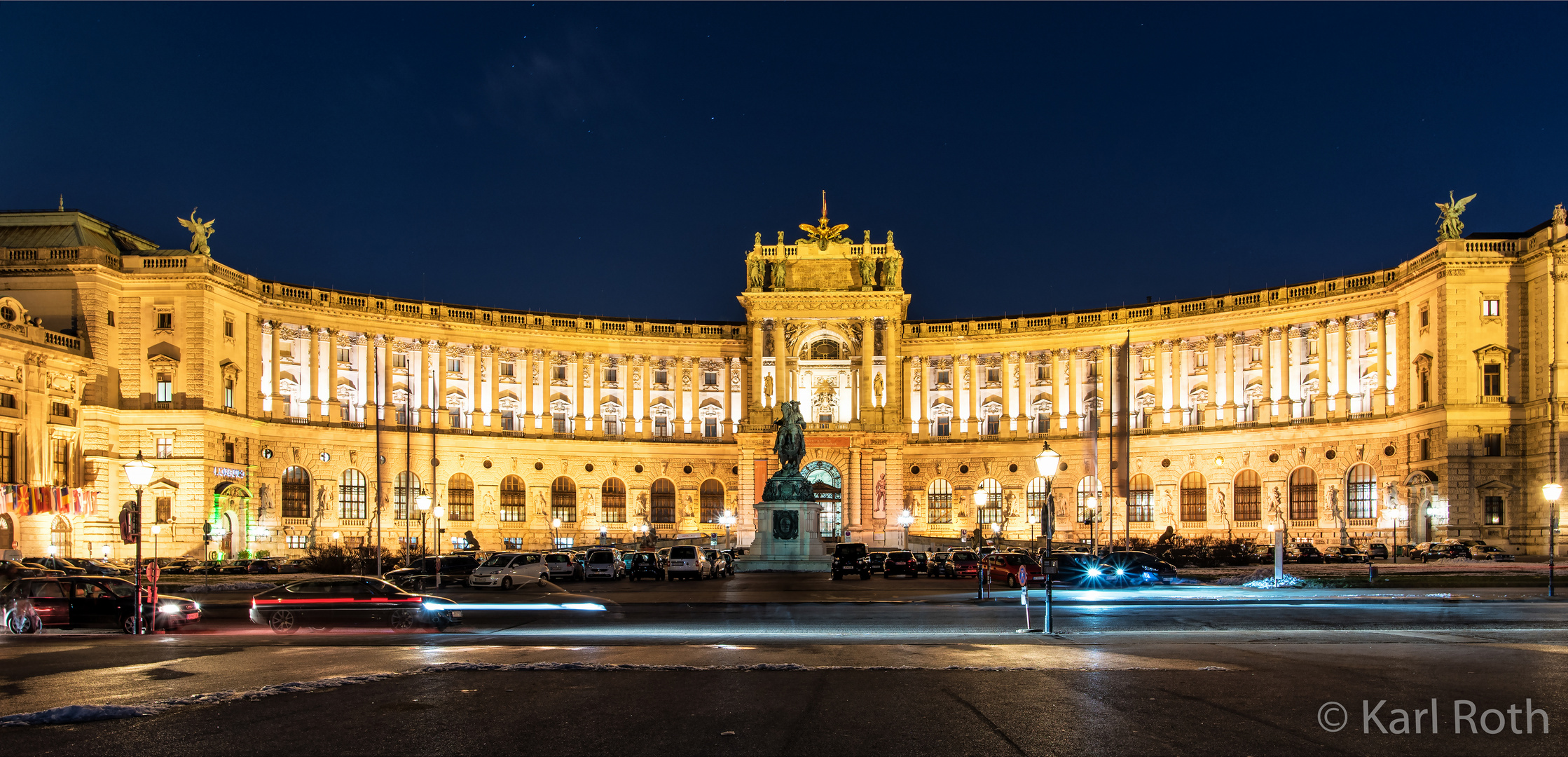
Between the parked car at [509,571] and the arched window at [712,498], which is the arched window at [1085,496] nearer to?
the arched window at [712,498]

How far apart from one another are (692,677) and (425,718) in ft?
16.7

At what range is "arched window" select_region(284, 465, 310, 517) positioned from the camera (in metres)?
87.9

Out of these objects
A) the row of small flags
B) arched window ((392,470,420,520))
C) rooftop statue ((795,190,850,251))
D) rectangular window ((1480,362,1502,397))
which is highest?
rooftop statue ((795,190,850,251))

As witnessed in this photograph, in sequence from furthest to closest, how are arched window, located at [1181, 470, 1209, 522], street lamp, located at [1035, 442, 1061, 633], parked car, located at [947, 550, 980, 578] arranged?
arched window, located at [1181, 470, 1209, 522], parked car, located at [947, 550, 980, 578], street lamp, located at [1035, 442, 1061, 633]

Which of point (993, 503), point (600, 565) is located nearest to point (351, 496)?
point (600, 565)

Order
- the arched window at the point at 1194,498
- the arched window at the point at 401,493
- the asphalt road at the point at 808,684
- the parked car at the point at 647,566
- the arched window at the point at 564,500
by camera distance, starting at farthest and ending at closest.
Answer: the arched window at the point at 564,500 → the arched window at the point at 1194,498 → the arched window at the point at 401,493 → the parked car at the point at 647,566 → the asphalt road at the point at 808,684

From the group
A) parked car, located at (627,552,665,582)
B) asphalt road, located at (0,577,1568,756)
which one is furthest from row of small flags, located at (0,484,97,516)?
asphalt road, located at (0,577,1568,756)

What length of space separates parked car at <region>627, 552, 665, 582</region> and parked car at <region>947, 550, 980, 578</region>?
44.7 ft

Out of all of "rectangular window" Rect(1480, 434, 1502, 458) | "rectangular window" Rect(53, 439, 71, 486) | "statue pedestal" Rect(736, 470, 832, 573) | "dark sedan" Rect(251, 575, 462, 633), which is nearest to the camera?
"dark sedan" Rect(251, 575, 462, 633)

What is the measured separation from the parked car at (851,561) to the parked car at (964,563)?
399 cm

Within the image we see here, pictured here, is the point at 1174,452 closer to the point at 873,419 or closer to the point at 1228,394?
the point at 1228,394

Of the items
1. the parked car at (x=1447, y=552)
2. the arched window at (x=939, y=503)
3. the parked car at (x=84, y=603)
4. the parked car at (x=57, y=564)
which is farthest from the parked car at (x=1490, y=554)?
the parked car at (x=57, y=564)

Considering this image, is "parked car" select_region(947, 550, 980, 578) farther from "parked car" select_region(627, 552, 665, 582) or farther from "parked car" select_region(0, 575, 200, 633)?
"parked car" select_region(0, 575, 200, 633)

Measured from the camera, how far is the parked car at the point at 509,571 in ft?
169
